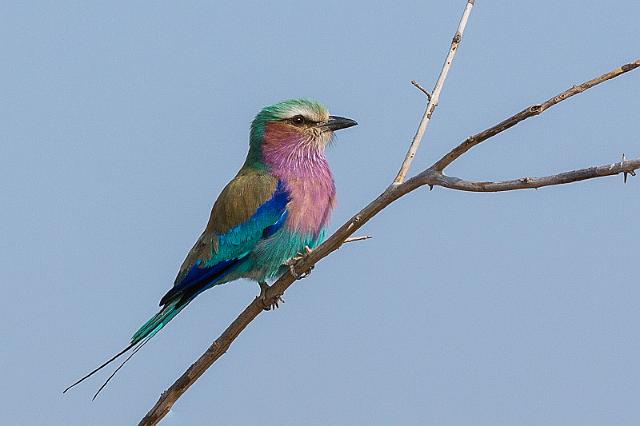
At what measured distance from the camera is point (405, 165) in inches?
168

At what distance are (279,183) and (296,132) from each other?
375 mm

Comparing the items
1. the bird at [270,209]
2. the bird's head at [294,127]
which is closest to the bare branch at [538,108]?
the bird at [270,209]

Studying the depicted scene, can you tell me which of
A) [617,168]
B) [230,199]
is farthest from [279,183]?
[617,168]

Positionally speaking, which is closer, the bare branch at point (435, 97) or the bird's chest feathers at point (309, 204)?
the bare branch at point (435, 97)

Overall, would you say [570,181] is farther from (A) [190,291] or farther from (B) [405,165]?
(A) [190,291]

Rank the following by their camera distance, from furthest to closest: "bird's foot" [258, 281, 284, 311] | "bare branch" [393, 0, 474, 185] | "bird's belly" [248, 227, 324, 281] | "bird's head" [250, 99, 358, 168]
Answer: "bird's head" [250, 99, 358, 168], "bird's belly" [248, 227, 324, 281], "bird's foot" [258, 281, 284, 311], "bare branch" [393, 0, 474, 185]

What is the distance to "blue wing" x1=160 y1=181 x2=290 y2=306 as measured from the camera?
18.5ft

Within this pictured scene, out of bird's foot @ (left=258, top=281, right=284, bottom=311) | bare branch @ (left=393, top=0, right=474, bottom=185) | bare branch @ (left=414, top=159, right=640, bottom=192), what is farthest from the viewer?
bird's foot @ (left=258, top=281, right=284, bottom=311)

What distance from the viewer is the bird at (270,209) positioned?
5613 millimetres

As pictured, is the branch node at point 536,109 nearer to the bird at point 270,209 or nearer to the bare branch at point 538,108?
the bare branch at point 538,108

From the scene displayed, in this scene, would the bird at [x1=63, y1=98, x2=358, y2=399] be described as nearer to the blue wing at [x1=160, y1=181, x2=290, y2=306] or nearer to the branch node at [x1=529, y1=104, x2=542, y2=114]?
the blue wing at [x1=160, y1=181, x2=290, y2=306]

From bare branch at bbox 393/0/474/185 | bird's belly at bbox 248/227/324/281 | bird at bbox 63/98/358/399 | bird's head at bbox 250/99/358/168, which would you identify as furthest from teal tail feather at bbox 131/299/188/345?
bare branch at bbox 393/0/474/185

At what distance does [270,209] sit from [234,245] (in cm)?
27

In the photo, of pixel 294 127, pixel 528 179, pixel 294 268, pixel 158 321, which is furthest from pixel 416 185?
pixel 294 127
